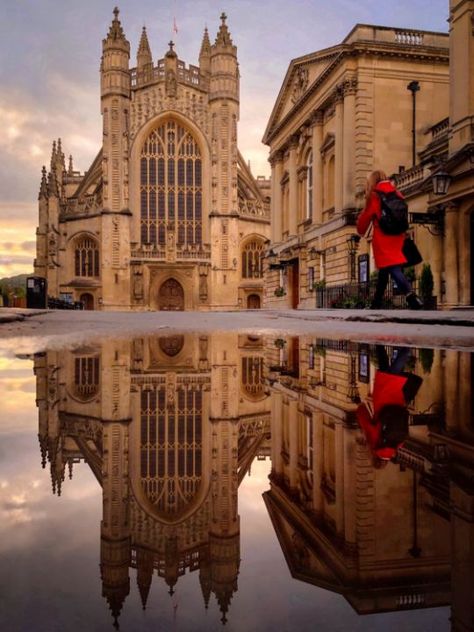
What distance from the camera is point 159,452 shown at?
5.03 feet

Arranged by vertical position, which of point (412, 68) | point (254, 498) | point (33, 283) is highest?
point (412, 68)

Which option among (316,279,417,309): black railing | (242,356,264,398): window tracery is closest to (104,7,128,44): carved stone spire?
(316,279,417,309): black railing

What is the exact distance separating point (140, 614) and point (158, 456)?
761 millimetres

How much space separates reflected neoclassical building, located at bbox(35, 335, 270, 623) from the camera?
93 centimetres

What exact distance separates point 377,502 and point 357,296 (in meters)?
18.8

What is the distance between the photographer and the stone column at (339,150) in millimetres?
22438

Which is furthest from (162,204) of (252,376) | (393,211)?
(252,376)

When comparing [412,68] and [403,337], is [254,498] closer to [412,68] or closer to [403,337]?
[403,337]

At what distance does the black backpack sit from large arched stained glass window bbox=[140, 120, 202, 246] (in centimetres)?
3207

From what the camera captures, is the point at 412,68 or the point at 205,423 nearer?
the point at 205,423

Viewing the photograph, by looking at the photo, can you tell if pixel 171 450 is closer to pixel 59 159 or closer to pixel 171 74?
pixel 171 74

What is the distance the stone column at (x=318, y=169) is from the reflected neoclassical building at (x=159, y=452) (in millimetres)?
22525

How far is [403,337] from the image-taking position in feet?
21.5

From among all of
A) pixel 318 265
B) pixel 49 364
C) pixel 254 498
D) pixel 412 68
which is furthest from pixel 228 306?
pixel 254 498
